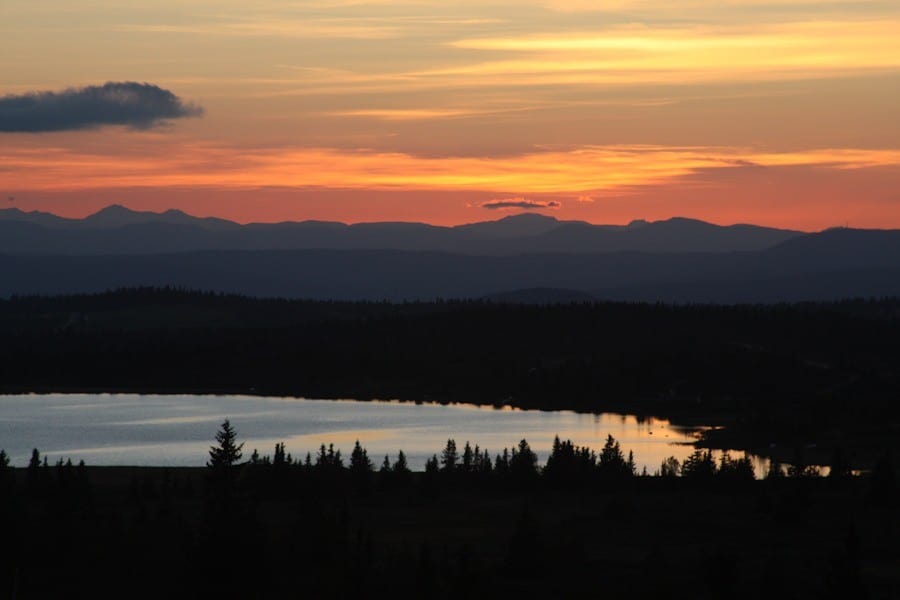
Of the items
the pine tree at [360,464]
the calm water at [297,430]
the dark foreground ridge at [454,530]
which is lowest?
the dark foreground ridge at [454,530]

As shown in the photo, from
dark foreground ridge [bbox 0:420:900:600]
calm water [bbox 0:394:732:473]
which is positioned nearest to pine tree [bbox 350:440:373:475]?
dark foreground ridge [bbox 0:420:900:600]

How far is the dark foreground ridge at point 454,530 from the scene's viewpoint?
59.8m

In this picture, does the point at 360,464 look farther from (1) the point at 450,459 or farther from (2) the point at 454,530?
(2) the point at 454,530

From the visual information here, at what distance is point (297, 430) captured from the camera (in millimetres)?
158250

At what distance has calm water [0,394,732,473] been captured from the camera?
137500 millimetres

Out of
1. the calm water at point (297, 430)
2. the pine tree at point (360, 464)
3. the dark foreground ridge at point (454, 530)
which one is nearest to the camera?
the dark foreground ridge at point (454, 530)

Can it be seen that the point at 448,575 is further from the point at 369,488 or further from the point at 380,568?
the point at 369,488

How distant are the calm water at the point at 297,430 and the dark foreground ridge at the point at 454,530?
16.2 m

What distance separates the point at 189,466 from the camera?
12619 centimetres

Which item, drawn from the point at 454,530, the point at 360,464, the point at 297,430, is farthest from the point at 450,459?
the point at 297,430

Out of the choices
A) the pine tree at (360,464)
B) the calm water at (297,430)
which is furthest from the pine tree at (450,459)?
the calm water at (297,430)

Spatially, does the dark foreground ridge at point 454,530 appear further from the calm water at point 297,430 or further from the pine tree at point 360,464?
the calm water at point 297,430

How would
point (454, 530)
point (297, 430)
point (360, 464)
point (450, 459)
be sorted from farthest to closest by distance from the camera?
point (297, 430)
point (450, 459)
point (360, 464)
point (454, 530)

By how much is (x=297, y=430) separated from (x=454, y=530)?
69.2 meters
